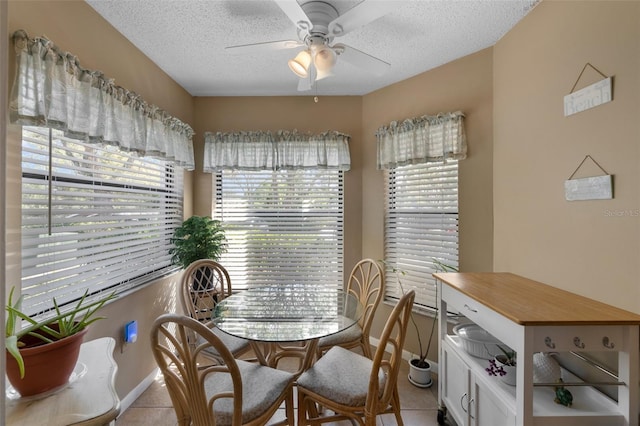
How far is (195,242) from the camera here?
2.40m

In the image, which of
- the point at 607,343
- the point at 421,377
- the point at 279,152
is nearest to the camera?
the point at 607,343

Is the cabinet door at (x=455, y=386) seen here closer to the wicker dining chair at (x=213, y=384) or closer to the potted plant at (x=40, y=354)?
the wicker dining chair at (x=213, y=384)

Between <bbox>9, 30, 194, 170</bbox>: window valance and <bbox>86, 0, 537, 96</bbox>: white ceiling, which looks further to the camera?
<bbox>86, 0, 537, 96</bbox>: white ceiling

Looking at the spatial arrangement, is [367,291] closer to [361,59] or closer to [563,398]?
[563,398]

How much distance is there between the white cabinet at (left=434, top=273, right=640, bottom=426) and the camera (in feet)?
3.43

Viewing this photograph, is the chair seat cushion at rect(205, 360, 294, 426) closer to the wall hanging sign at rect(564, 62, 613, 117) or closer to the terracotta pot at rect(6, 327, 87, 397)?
the terracotta pot at rect(6, 327, 87, 397)

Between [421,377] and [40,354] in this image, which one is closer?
[40,354]

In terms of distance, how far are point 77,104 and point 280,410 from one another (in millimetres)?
2336

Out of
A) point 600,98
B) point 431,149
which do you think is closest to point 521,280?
point 600,98

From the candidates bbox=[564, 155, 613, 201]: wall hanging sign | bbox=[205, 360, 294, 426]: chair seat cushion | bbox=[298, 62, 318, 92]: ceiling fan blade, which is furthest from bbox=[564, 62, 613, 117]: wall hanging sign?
bbox=[205, 360, 294, 426]: chair seat cushion

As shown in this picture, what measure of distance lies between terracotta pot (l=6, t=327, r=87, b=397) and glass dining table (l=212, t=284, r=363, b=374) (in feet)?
2.17

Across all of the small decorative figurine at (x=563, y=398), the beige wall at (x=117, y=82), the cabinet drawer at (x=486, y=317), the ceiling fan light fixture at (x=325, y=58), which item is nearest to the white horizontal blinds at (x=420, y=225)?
the cabinet drawer at (x=486, y=317)

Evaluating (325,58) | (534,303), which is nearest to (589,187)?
(534,303)

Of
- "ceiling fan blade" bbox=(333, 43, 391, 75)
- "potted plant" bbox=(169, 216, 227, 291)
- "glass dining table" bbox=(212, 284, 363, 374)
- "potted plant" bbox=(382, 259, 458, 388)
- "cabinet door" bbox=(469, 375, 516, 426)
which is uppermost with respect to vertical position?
"ceiling fan blade" bbox=(333, 43, 391, 75)
